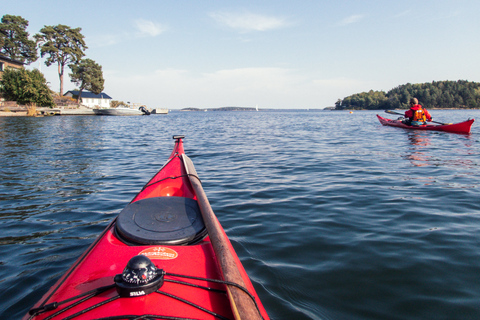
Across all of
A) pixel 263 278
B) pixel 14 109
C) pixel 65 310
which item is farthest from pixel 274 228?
pixel 14 109

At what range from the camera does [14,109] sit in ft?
115

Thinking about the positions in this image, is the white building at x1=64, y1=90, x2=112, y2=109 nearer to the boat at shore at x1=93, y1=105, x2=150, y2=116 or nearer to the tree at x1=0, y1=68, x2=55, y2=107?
the boat at shore at x1=93, y1=105, x2=150, y2=116

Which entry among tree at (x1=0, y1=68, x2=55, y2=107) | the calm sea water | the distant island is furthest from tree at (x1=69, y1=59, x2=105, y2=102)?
the distant island

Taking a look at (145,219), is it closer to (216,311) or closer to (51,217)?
(216,311)

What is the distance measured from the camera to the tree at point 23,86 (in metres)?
33.3

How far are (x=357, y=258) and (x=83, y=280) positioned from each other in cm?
268

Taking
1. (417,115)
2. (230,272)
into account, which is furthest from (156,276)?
(417,115)

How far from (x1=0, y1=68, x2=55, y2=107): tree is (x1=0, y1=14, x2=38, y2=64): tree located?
24.1 m

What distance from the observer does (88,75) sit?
5712 centimetres

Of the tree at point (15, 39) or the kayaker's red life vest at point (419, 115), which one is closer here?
the kayaker's red life vest at point (419, 115)

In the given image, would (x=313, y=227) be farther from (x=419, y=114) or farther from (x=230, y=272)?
(x=419, y=114)

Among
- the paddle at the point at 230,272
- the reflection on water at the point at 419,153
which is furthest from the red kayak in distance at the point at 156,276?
the reflection on water at the point at 419,153

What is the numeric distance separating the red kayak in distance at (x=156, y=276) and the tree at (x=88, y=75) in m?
64.3

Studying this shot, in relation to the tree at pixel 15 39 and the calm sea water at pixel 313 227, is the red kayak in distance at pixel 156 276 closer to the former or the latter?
the calm sea water at pixel 313 227
